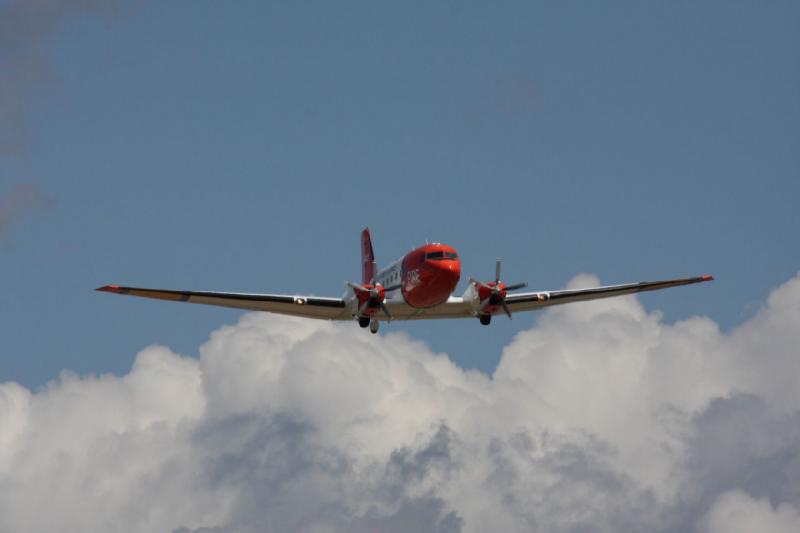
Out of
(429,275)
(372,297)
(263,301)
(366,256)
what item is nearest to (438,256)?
(429,275)

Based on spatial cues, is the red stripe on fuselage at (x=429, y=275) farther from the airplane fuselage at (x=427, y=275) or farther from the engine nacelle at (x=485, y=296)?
the engine nacelle at (x=485, y=296)

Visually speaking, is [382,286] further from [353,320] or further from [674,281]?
[674,281]

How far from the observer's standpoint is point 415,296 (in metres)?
82.9

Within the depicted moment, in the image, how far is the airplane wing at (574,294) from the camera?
296ft

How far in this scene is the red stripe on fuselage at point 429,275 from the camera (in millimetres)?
80688

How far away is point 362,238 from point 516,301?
66.7 feet

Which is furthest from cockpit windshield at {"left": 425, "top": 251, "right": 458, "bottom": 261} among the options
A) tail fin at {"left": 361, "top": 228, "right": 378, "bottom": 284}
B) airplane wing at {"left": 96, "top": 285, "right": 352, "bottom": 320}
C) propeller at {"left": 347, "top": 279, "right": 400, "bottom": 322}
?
tail fin at {"left": 361, "top": 228, "right": 378, "bottom": 284}

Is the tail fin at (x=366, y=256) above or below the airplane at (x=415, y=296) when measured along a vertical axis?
above

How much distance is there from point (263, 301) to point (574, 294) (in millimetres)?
21411

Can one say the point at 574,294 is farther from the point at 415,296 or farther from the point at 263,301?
the point at 263,301

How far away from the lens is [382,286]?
87.6 meters

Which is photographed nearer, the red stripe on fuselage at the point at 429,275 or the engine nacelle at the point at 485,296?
the red stripe on fuselage at the point at 429,275

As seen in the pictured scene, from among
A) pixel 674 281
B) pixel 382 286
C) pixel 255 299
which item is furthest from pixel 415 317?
pixel 674 281

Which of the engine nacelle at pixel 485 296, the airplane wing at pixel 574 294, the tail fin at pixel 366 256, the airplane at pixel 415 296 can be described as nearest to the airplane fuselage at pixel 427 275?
the airplane at pixel 415 296
